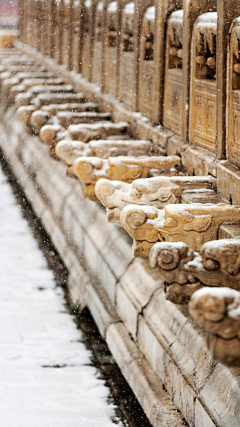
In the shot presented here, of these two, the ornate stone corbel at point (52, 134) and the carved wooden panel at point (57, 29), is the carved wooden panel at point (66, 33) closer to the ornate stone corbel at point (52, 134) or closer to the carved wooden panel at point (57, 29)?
the carved wooden panel at point (57, 29)

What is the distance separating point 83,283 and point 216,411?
125 inches

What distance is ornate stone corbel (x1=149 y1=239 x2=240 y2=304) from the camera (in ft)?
11.1

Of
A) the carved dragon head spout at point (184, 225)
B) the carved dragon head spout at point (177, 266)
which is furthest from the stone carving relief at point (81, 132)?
the carved dragon head spout at point (177, 266)

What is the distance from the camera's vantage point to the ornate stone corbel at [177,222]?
4.28 m

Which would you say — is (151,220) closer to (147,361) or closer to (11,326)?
(147,361)

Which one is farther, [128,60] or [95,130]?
[128,60]

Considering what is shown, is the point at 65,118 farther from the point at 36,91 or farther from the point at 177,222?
the point at 177,222

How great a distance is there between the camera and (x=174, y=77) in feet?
21.8

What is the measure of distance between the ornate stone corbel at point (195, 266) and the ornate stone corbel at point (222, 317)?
1.95 ft

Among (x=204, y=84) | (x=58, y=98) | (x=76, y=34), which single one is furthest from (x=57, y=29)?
(x=204, y=84)

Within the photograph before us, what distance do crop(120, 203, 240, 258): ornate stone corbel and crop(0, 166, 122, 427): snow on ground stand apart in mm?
1172

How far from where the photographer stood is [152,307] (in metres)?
4.94

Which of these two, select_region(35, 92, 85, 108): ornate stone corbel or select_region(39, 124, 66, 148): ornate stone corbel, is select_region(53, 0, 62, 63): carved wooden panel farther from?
select_region(39, 124, 66, 148): ornate stone corbel

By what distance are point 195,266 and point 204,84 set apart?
103 inches
